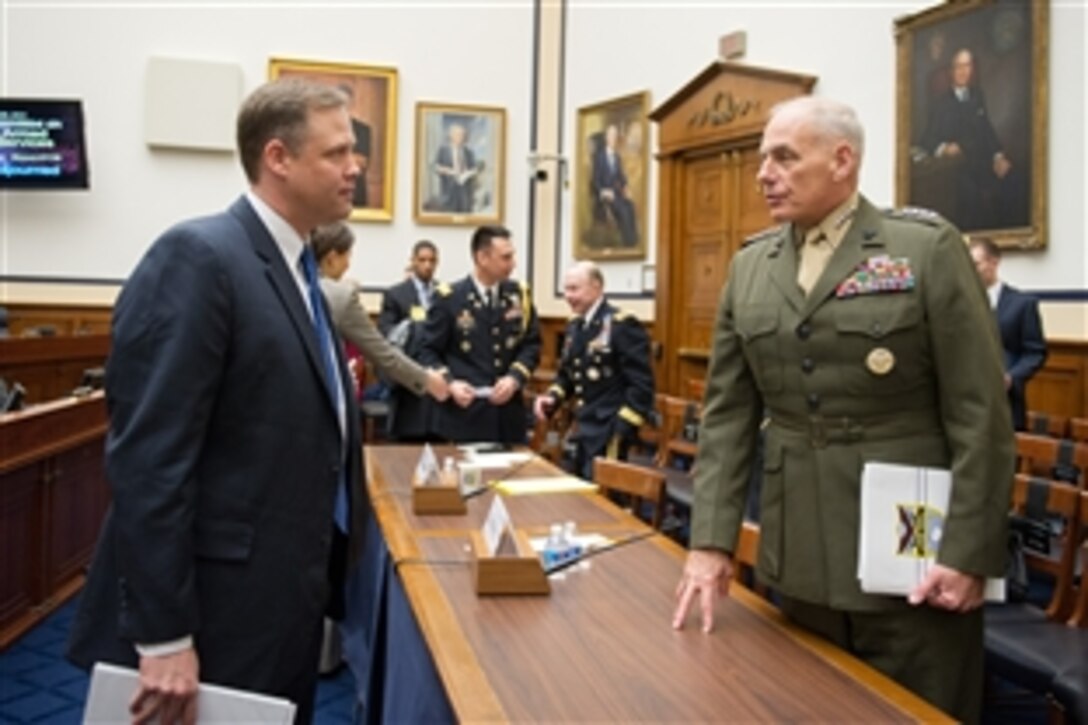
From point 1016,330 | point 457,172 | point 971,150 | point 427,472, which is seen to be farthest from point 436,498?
point 457,172

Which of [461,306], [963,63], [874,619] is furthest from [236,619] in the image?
[963,63]

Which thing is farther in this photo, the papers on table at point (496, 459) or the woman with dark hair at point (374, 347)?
the woman with dark hair at point (374, 347)

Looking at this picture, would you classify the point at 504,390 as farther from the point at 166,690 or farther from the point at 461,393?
the point at 166,690

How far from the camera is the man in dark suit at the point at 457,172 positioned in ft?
35.6

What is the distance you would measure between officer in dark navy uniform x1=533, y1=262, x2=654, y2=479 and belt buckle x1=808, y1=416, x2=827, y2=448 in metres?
3.05

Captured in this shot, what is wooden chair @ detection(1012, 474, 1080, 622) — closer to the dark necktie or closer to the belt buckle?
the belt buckle

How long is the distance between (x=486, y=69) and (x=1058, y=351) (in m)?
7.07

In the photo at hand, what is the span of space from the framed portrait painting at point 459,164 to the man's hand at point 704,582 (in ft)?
30.1

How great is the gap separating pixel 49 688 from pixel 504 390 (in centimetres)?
217

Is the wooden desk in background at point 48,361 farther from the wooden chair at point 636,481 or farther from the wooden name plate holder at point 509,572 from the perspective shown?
the wooden name plate holder at point 509,572

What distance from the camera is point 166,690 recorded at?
1475mm

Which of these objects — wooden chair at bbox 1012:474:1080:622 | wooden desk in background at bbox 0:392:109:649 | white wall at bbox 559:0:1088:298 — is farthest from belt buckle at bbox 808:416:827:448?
white wall at bbox 559:0:1088:298

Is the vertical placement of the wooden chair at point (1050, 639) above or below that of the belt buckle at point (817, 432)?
below

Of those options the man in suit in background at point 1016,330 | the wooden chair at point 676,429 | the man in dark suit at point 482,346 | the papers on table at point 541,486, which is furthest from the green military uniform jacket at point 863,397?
the man in suit in background at point 1016,330
